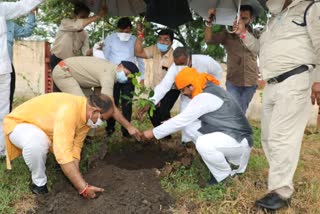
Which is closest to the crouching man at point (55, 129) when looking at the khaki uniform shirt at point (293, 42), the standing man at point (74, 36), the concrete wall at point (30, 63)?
the khaki uniform shirt at point (293, 42)

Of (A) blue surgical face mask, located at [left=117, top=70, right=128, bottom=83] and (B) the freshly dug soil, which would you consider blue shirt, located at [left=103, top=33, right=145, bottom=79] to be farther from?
(B) the freshly dug soil

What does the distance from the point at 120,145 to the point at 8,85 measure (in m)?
1.54

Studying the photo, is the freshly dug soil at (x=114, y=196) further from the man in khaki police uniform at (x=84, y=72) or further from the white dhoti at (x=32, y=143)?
the man in khaki police uniform at (x=84, y=72)

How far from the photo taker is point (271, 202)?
12.0ft

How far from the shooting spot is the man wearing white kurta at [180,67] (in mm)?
4996

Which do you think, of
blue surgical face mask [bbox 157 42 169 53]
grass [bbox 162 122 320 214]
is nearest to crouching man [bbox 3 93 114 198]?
grass [bbox 162 122 320 214]

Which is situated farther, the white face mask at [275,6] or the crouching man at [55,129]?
the white face mask at [275,6]

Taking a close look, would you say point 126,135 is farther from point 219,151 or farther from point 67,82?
point 219,151

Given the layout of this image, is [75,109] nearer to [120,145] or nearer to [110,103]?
[110,103]

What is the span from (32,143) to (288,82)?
2237 mm

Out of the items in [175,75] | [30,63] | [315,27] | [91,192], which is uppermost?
[315,27]

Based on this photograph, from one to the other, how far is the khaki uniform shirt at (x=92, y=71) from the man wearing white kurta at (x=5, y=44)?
0.70 metres

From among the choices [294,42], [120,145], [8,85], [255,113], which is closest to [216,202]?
[294,42]

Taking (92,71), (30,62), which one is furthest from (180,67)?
(30,62)
